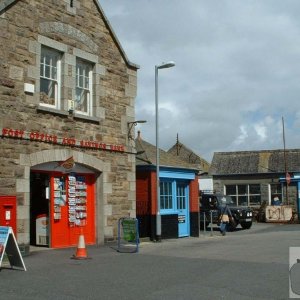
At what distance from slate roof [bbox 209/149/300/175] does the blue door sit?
54.1 feet

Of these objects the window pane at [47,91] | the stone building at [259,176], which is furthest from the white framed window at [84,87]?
the stone building at [259,176]

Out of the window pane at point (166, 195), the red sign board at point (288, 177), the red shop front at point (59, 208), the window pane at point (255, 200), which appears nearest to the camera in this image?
the red shop front at point (59, 208)

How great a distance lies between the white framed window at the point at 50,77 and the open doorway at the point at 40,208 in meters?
2.22

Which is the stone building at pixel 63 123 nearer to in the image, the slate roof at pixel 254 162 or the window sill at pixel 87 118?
the window sill at pixel 87 118

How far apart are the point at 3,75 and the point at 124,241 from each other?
6.32 meters

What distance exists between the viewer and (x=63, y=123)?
1575cm

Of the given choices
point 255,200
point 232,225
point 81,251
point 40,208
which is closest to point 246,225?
point 232,225

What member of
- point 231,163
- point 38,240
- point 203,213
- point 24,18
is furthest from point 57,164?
point 231,163

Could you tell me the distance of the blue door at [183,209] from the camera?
2175cm

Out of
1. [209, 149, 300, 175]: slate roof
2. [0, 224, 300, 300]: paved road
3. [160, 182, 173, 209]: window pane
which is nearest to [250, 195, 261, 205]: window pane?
[209, 149, 300, 175]: slate roof

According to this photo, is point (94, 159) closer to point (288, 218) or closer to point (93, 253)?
point (93, 253)

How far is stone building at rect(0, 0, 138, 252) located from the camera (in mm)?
14125

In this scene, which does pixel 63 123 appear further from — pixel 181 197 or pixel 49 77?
pixel 181 197

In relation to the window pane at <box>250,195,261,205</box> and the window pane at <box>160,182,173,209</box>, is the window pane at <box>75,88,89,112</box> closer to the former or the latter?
the window pane at <box>160,182,173,209</box>
